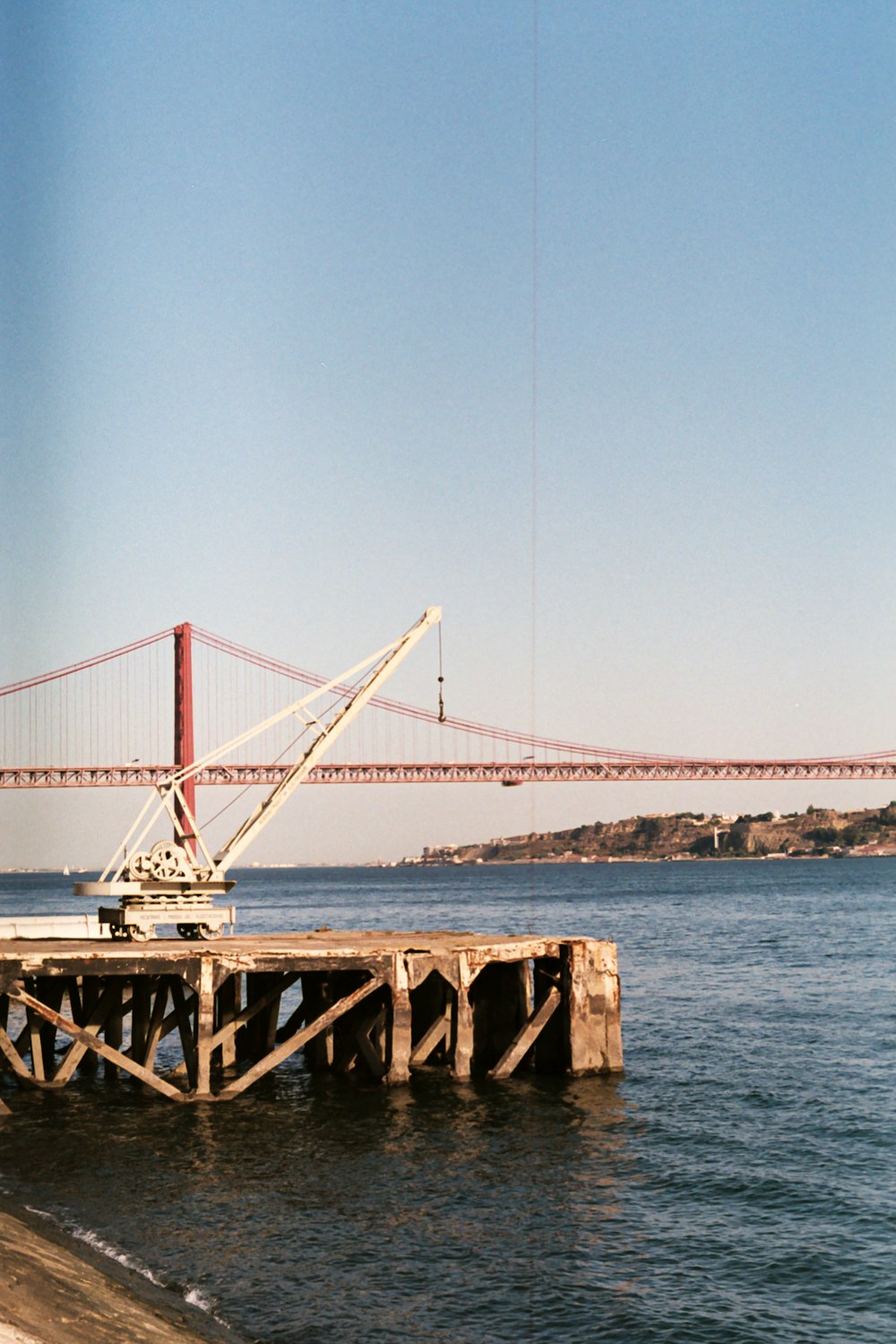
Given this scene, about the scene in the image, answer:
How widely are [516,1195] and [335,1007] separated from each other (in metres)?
7.09

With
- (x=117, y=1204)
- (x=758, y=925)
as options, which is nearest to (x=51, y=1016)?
(x=117, y=1204)

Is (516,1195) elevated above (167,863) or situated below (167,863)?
below

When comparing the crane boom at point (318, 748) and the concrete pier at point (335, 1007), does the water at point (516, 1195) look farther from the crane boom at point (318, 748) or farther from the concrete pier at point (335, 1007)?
the crane boom at point (318, 748)

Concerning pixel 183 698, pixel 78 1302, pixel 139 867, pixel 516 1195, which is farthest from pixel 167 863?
pixel 183 698

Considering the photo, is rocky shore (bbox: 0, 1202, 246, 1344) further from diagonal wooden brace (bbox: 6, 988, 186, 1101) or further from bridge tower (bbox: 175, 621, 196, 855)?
bridge tower (bbox: 175, 621, 196, 855)

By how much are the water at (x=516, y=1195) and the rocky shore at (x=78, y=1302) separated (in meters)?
0.70

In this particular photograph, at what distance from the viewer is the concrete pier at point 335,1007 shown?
26.0 meters

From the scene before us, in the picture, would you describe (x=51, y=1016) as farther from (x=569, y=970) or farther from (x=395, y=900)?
(x=395, y=900)

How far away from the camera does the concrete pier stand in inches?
1024

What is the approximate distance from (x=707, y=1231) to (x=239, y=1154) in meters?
7.66

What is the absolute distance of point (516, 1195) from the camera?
67.8 feet

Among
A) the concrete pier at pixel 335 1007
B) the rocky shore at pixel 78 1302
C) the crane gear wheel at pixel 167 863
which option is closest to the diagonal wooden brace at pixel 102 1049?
the concrete pier at pixel 335 1007

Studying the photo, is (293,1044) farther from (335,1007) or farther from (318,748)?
(318,748)

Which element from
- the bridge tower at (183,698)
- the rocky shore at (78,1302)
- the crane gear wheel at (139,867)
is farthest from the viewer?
the bridge tower at (183,698)
